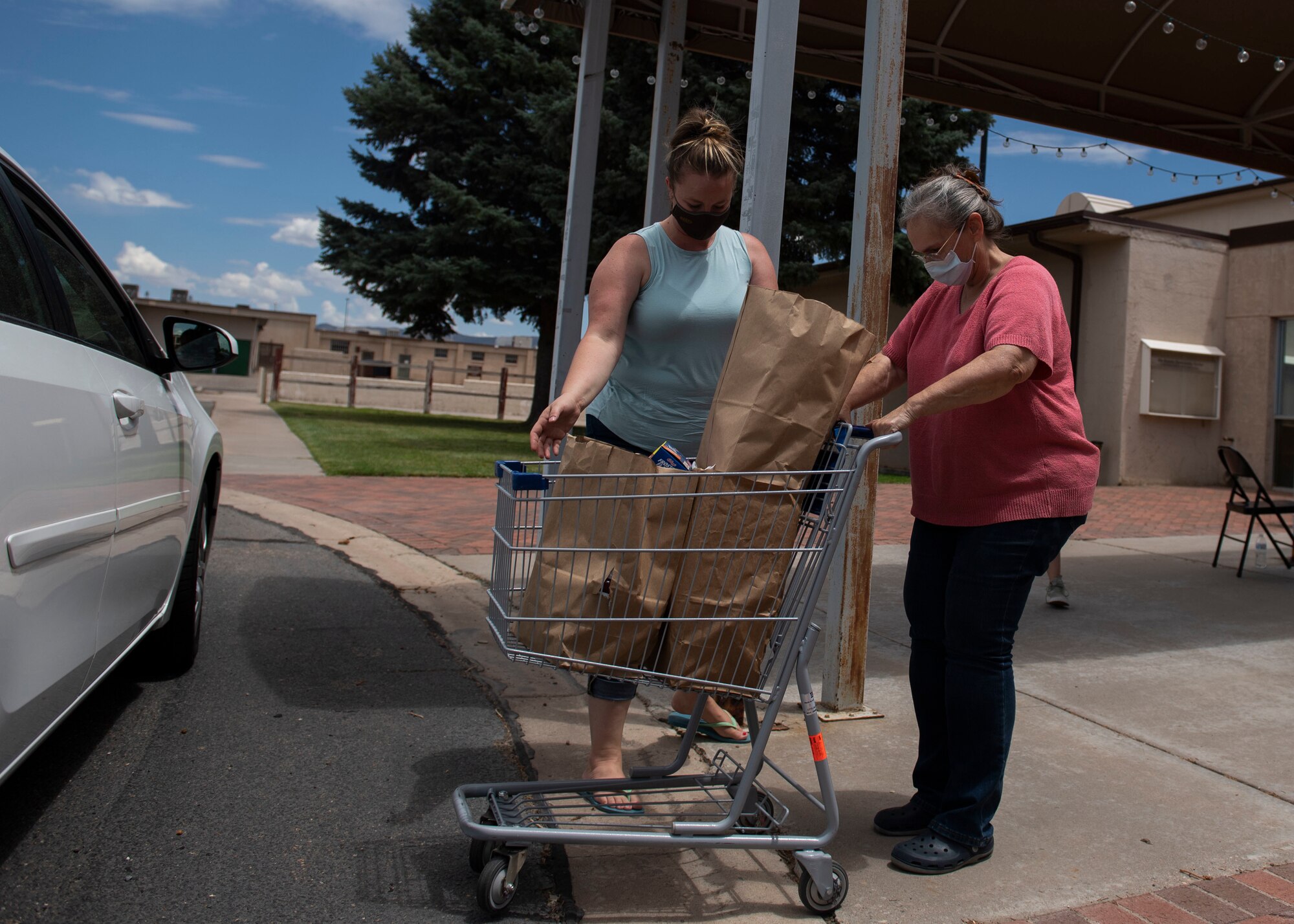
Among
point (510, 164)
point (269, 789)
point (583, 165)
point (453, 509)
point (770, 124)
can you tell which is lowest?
point (269, 789)

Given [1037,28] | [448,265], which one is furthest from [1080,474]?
[448,265]

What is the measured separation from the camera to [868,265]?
12.6ft

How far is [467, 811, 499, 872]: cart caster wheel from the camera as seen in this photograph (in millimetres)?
2512

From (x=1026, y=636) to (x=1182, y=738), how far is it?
5.25ft

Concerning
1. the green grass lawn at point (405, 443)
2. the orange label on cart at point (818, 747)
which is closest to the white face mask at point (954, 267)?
the orange label on cart at point (818, 747)

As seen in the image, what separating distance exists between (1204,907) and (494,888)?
1751mm

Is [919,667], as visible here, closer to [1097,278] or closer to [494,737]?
[494,737]

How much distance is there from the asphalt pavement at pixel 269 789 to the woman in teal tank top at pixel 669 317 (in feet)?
1.86

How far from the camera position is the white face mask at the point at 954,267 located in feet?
9.07

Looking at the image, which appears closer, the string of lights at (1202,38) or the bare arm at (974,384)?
the bare arm at (974,384)

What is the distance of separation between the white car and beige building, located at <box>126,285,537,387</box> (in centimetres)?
3994

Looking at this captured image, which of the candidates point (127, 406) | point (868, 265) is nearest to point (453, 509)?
point (868, 265)

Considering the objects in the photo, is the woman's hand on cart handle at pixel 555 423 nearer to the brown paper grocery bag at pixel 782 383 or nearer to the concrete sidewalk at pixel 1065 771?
the brown paper grocery bag at pixel 782 383

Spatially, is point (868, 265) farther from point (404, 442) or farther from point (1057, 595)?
point (404, 442)
